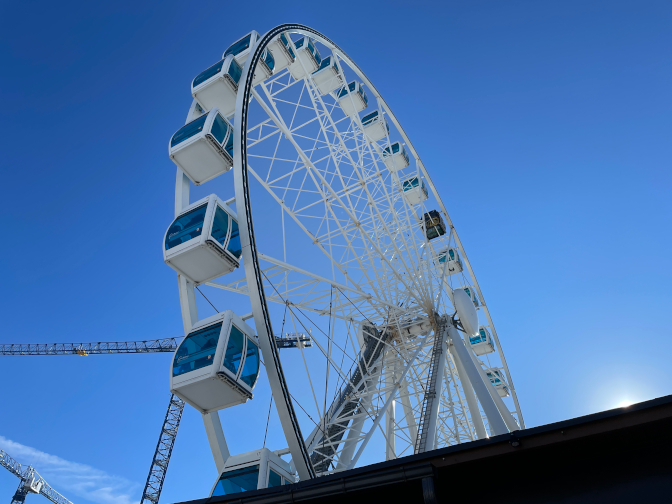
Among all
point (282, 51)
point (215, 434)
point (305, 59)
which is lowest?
point (215, 434)

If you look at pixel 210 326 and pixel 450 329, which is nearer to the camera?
pixel 210 326

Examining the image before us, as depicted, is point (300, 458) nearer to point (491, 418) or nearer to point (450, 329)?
point (491, 418)

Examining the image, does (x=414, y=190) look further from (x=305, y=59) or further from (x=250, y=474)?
(x=250, y=474)

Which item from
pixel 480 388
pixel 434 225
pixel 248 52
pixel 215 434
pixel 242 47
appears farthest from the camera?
pixel 434 225

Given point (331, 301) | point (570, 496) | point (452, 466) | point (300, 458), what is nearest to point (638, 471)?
point (570, 496)

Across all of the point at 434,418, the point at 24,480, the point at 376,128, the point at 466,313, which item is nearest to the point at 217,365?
the point at 434,418

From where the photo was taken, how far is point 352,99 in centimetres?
1870

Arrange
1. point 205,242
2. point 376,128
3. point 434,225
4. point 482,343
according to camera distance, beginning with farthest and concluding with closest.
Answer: point 482,343
point 434,225
point 376,128
point 205,242

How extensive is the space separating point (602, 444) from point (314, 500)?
268cm

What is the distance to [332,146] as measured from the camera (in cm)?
1600

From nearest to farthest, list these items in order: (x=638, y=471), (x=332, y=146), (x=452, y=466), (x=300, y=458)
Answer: (x=638, y=471), (x=452, y=466), (x=300, y=458), (x=332, y=146)

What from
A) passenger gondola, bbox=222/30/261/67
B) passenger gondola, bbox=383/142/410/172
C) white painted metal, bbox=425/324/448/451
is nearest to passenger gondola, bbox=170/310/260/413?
white painted metal, bbox=425/324/448/451

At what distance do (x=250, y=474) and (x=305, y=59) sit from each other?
12.2 m

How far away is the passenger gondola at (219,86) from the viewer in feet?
39.1
